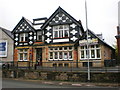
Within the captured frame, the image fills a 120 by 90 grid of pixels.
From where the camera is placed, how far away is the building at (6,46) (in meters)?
25.6

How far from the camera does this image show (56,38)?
72.2 feet

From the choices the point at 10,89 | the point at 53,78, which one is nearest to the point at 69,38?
the point at 53,78

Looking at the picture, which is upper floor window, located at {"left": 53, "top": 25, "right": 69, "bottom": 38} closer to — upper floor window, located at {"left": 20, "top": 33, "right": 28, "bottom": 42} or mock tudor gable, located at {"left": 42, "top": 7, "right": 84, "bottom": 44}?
mock tudor gable, located at {"left": 42, "top": 7, "right": 84, "bottom": 44}

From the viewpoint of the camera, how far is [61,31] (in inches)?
867

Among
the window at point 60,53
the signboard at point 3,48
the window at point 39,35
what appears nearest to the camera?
the window at point 60,53

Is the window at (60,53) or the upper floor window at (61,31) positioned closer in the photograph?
the window at (60,53)

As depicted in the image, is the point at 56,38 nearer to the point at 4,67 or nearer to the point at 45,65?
the point at 45,65

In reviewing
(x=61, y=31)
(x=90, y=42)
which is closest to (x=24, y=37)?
(x=61, y=31)

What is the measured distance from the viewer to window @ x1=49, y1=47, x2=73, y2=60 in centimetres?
2106

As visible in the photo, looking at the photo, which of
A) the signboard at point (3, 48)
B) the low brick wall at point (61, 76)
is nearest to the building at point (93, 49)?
the low brick wall at point (61, 76)

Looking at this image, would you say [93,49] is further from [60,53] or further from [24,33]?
[24,33]

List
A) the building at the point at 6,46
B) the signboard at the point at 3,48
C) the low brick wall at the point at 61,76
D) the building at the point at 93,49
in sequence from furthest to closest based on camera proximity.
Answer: the signboard at the point at 3,48, the building at the point at 6,46, the building at the point at 93,49, the low brick wall at the point at 61,76

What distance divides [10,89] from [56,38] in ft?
44.0

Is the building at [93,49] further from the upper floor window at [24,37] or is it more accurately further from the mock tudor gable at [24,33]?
the upper floor window at [24,37]
